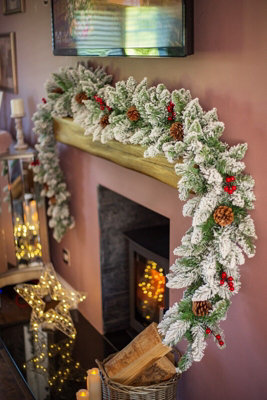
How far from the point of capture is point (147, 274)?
314 cm

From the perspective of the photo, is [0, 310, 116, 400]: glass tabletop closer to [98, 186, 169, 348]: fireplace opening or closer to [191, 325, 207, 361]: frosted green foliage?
[98, 186, 169, 348]: fireplace opening

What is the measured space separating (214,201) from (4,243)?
2.44 metres

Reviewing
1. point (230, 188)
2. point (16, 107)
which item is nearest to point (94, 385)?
point (230, 188)

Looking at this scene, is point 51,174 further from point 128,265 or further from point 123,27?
point 123,27

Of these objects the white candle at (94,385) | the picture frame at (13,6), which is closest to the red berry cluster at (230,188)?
the white candle at (94,385)

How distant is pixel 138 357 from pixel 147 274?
0.79 m

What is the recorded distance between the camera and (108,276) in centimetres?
338

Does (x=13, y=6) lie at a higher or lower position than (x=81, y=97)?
higher

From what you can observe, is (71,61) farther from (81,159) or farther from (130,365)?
(130,365)

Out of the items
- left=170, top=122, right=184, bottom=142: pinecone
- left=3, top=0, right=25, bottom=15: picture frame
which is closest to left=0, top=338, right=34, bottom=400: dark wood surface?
left=170, top=122, right=184, bottom=142: pinecone

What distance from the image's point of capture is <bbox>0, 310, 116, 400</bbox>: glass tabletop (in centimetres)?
295

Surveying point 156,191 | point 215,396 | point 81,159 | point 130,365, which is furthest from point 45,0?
point 215,396

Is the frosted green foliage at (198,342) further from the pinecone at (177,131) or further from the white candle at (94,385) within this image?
the white candle at (94,385)

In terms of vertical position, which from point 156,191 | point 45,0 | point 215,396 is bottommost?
point 215,396
